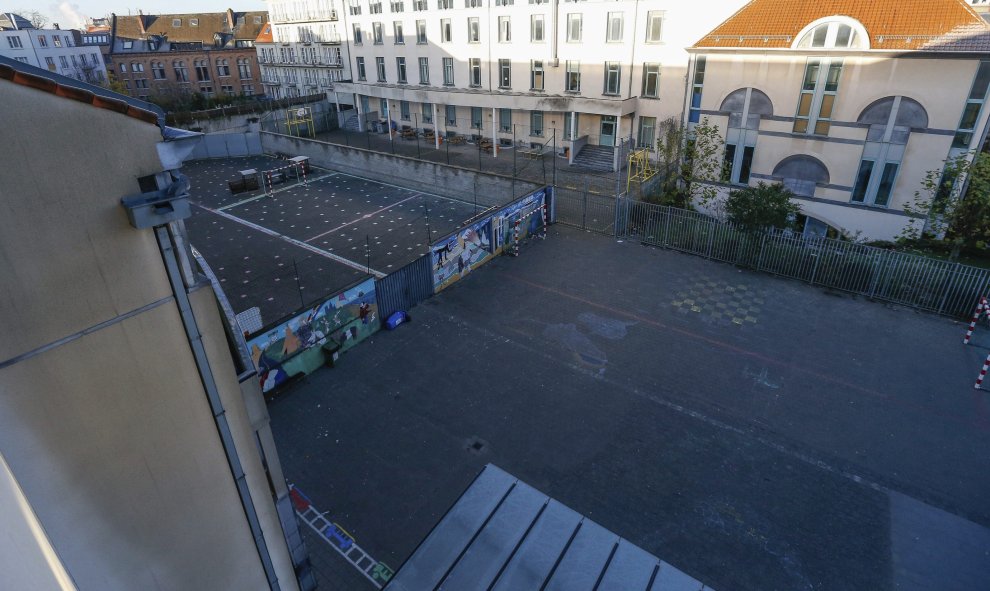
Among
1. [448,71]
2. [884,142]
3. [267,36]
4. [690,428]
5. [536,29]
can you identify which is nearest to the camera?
[690,428]

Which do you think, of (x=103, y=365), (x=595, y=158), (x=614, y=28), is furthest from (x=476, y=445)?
(x=614, y=28)

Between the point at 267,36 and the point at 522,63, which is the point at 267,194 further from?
the point at 267,36

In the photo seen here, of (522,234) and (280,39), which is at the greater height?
(280,39)

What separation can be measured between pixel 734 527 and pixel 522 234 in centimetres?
1506

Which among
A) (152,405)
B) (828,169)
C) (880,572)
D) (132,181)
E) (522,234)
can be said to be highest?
(132,181)

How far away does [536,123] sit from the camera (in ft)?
114

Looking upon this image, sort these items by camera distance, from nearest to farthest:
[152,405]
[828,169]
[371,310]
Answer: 1. [152,405]
2. [371,310]
3. [828,169]

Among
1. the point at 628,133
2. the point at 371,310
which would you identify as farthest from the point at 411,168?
the point at 371,310

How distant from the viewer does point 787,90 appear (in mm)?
23656

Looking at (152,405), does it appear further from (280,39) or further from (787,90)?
(280,39)

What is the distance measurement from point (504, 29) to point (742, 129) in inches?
644

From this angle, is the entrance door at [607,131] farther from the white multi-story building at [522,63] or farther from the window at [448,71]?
the window at [448,71]

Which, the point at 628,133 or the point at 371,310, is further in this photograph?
the point at 628,133

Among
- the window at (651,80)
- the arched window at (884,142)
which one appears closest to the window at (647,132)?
the window at (651,80)
